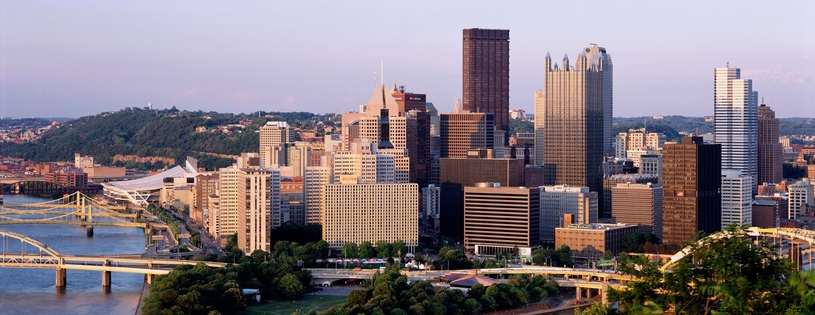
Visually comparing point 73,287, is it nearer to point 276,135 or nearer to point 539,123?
point 539,123

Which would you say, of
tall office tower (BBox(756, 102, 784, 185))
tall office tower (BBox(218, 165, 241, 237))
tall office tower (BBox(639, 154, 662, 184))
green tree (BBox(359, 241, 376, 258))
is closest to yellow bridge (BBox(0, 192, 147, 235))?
tall office tower (BBox(218, 165, 241, 237))

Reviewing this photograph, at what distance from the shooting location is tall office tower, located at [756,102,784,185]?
61.9 meters

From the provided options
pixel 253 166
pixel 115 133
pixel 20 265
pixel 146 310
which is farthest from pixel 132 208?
pixel 115 133

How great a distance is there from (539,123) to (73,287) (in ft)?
120

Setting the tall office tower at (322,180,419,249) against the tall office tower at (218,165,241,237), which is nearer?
the tall office tower at (322,180,419,249)

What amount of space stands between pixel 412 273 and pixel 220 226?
10529 mm

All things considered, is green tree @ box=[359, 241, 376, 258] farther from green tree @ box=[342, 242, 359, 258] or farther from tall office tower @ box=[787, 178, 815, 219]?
tall office tower @ box=[787, 178, 815, 219]

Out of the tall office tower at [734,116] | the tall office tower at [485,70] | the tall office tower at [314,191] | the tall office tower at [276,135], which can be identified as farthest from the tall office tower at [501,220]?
the tall office tower at [485,70]

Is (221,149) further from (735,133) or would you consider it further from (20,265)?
(20,265)

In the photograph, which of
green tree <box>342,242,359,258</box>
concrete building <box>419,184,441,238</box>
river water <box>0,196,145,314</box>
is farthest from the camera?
concrete building <box>419,184,441,238</box>

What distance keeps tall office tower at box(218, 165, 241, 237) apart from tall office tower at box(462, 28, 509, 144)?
109ft

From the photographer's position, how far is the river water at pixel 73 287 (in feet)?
87.6

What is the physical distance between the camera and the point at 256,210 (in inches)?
1458

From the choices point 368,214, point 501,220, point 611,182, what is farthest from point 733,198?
point 368,214
